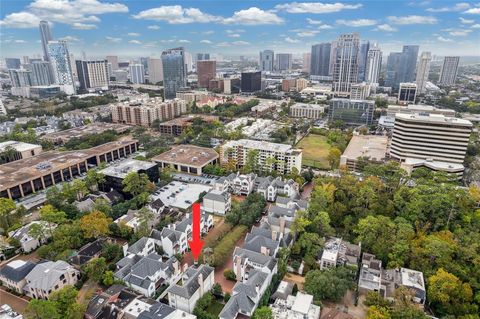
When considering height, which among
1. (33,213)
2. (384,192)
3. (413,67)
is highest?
(413,67)

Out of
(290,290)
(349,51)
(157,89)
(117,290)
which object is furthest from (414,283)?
(157,89)

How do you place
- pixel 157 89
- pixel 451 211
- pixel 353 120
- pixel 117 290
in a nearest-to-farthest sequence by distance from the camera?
pixel 117 290
pixel 451 211
pixel 353 120
pixel 157 89

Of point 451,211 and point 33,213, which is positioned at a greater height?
point 451,211

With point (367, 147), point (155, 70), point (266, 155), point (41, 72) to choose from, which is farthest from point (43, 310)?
point (155, 70)

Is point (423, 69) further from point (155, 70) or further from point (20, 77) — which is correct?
point (20, 77)

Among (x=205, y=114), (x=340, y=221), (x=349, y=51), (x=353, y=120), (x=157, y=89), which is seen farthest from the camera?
(x=157, y=89)

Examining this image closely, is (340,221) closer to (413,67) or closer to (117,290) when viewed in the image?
(117,290)
